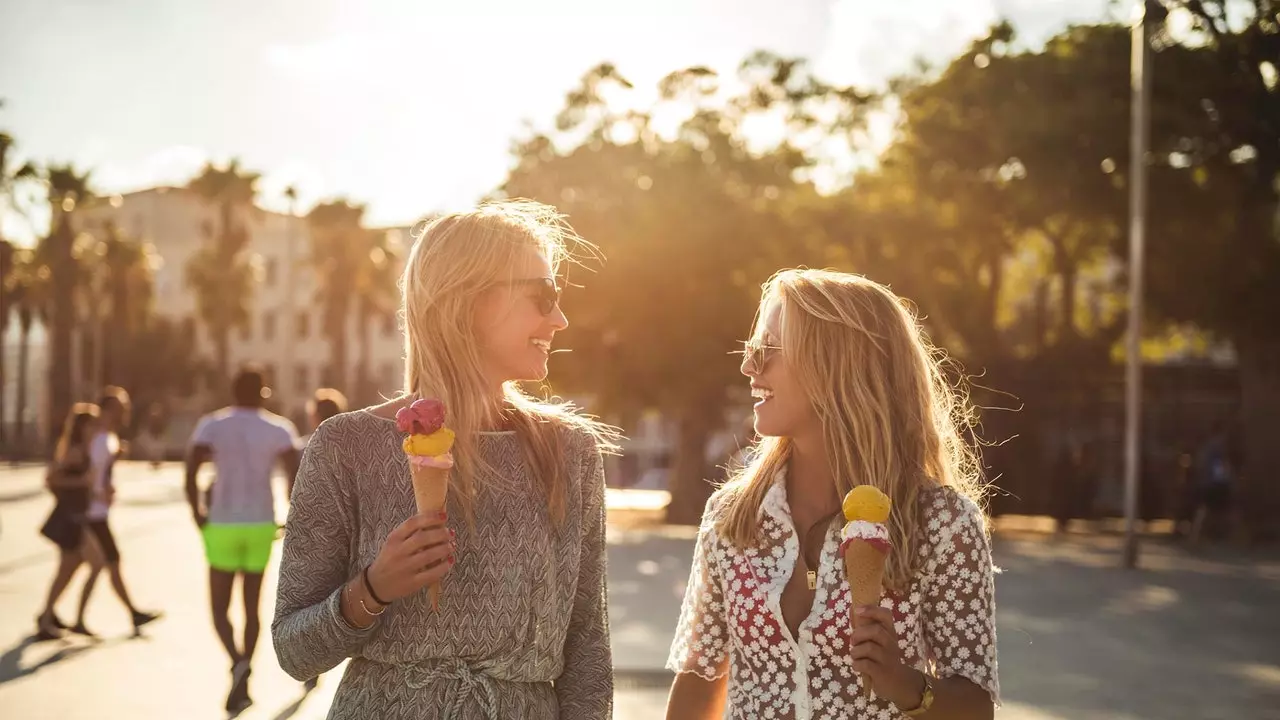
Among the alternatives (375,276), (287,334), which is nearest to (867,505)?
(375,276)

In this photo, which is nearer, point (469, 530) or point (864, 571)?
point (864, 571)

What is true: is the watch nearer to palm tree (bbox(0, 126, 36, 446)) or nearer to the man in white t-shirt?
the man in white t-shirt

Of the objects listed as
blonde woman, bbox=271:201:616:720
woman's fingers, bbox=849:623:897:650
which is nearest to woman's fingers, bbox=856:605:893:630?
woman's fingers, bbox=849:623:897:650

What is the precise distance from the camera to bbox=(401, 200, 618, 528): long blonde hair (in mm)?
3324

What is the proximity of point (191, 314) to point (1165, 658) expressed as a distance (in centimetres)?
8972

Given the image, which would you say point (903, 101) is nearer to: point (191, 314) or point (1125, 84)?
point (1125, 84)

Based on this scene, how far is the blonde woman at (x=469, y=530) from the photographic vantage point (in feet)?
10.5

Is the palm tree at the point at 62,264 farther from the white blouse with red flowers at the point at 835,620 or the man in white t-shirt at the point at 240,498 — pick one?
the white blouse with red flowers at the point at 835,620

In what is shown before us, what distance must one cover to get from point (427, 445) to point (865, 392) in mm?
1103

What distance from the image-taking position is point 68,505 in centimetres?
1284

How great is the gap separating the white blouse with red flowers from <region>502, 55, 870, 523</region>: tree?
26.9 meters

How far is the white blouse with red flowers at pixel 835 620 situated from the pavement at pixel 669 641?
19.2 feet

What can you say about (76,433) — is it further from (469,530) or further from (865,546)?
(865,546)

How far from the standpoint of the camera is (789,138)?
35.0m
